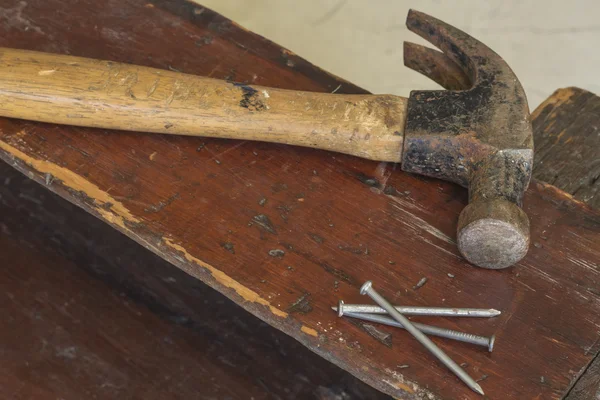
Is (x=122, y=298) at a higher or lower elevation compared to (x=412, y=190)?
lower

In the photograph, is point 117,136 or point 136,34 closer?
point 117,136

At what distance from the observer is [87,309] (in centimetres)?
185

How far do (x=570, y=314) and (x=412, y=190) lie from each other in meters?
0.37

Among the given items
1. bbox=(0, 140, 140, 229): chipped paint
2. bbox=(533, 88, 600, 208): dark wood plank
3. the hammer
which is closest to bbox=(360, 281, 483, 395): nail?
the hammer

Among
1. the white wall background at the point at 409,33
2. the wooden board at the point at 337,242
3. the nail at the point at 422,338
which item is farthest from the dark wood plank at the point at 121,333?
the white wall background at the point at 409,33

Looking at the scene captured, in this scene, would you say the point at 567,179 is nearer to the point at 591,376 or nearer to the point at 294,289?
the point at 591,376

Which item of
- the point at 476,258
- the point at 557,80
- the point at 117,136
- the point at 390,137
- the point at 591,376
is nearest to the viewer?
the point at 591,376

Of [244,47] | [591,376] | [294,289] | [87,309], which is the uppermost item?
[244,47]

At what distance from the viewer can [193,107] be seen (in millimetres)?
1505

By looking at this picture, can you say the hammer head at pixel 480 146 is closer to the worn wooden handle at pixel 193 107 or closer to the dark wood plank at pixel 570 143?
the worn wooden handle at pixel 193 107

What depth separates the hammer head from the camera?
1.33m

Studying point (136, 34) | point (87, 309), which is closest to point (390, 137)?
point (136, 34)

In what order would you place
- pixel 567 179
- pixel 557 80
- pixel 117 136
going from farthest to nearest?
pixel 557 80, pixel 567 179, pixel 117 136

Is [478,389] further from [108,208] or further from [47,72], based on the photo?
[47,72]
